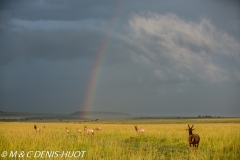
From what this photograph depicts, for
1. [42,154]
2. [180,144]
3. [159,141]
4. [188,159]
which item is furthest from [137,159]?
[159,141]

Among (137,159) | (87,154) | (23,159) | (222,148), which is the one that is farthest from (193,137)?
(23,159)

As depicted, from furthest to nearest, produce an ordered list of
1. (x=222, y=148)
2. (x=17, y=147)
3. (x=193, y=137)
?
(x=222, y=148) < (x=193, y=137) < (x=17, y=147)

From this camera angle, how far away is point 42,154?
33.4 feet

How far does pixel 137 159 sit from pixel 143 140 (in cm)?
1042

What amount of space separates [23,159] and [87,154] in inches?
108

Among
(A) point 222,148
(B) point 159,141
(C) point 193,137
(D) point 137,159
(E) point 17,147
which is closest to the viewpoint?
(D) point 137,159

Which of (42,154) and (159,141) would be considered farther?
(159,141)

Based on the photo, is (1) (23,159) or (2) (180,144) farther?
(2) (180,144)

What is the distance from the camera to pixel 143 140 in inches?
792

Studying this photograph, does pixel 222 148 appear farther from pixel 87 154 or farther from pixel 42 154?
pixel 42 154

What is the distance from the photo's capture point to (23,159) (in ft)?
30.3

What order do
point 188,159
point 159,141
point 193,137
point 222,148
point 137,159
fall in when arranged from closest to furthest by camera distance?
point 137,159
point 188,159
point 193,137
point 222,148
point 159,141

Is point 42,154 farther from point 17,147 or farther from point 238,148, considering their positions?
point 238,148

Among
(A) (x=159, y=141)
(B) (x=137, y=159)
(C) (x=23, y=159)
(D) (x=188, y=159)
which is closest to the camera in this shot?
(C) (x=23, y=159)
